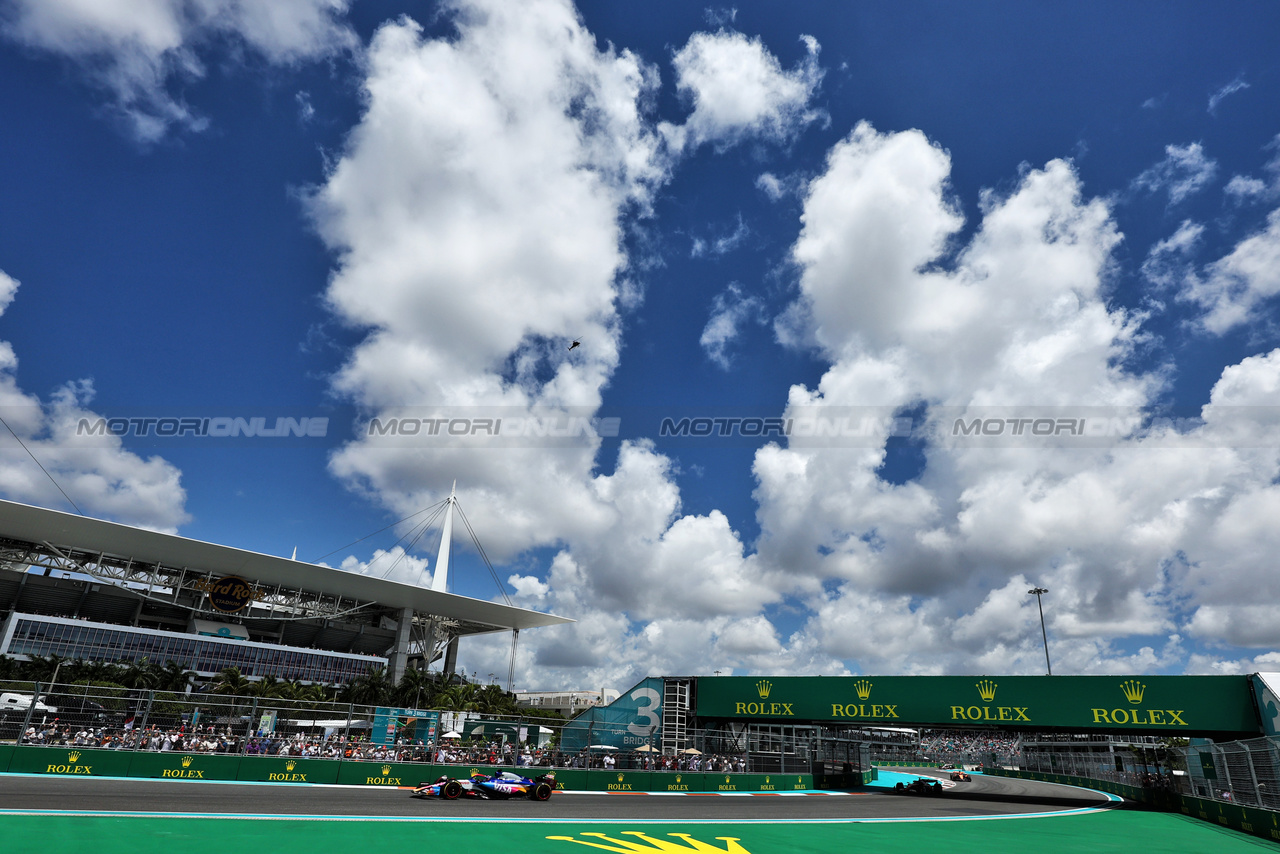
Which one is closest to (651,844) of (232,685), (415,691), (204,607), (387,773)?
(387,773)

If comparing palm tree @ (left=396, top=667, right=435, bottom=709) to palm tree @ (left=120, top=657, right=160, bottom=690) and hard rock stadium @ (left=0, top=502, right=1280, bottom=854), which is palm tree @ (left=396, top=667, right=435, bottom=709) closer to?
palm tree @ (left=120, top=657, right=160, bottom=690)

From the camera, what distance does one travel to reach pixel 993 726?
1278 inches

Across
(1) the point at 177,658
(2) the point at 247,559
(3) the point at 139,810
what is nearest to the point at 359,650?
(1) the point at 177,658

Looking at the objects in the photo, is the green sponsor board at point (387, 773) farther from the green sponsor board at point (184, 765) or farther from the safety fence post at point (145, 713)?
the safety fence post at point (145, 713)

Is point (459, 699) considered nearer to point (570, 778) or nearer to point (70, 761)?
point (570, 778)

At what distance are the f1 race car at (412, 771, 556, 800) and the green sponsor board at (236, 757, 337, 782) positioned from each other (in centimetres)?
445

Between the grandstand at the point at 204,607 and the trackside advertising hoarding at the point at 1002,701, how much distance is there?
56928 mm

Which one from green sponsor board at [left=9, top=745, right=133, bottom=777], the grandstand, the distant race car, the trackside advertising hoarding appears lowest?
the distant race car

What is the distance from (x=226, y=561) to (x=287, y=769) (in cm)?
5904

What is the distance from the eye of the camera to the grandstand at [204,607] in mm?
66375

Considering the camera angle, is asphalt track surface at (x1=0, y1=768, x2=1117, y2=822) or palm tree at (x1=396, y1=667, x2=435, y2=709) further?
palm tree at (x1=396, y1=667, x2=435, y2=709)

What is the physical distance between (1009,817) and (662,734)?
54.5 feet

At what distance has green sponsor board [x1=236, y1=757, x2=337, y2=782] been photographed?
22.2 m

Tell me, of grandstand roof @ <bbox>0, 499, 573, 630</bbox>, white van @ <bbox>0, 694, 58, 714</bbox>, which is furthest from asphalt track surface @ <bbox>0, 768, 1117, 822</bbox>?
grandstand roof @ <bbox>0, 499, 573, 630</bbox>
